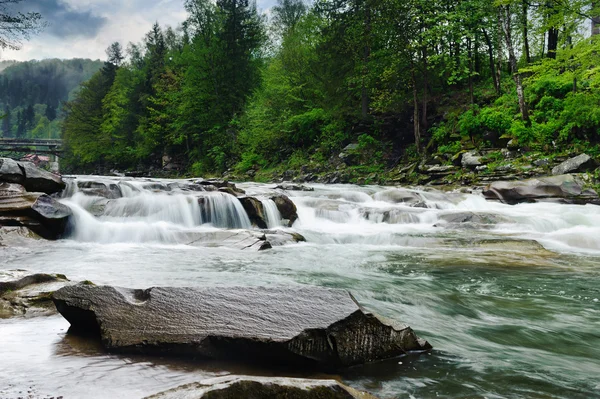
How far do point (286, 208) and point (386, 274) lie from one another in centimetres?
644

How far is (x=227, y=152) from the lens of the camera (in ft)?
114

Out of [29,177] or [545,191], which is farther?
[545,191]

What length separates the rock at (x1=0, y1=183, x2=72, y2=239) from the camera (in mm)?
9344

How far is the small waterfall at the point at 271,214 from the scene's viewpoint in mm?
12703

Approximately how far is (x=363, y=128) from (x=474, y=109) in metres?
7.35

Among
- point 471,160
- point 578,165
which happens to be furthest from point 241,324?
point 471,160

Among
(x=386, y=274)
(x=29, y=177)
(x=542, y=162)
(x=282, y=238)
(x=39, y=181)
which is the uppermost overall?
(x=542, y=162)

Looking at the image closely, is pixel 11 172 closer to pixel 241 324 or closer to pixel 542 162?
pixel 241 324

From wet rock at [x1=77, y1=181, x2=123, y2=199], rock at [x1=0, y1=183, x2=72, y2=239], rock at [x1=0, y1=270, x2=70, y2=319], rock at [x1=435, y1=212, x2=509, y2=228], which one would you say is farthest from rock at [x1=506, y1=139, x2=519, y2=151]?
rock at [x1=0, y1=270, x2=70, y2=319]

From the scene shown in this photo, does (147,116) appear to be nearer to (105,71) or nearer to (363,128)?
(105,71)

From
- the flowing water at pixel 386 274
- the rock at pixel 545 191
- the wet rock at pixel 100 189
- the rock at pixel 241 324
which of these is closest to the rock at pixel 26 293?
the flowing water at pixel 386 274

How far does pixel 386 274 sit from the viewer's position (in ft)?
23.3

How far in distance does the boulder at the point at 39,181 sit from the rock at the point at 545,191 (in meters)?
14.7

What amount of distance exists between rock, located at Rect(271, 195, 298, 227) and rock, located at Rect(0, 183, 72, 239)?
5.91 metres
